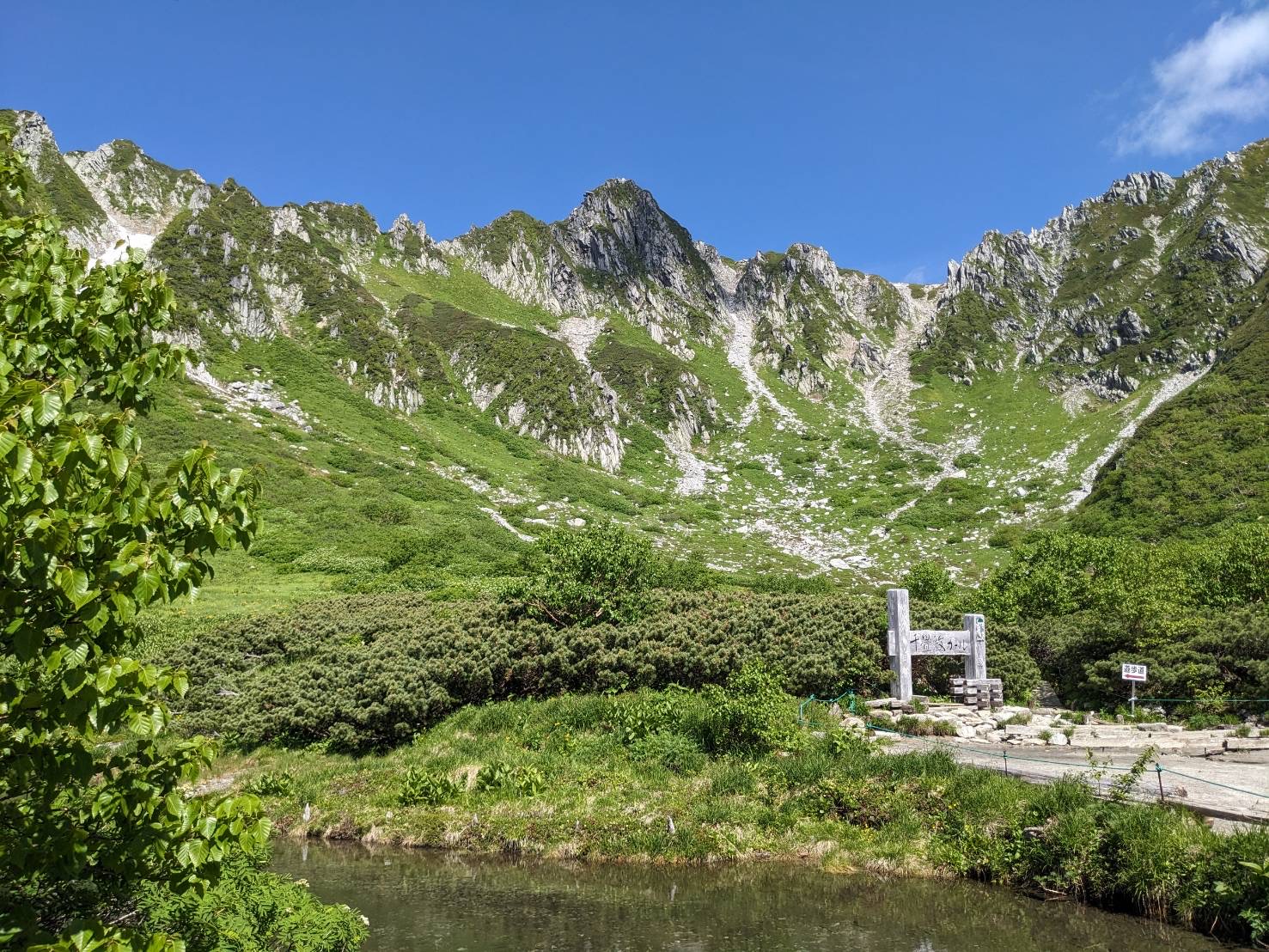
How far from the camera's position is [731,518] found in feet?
274

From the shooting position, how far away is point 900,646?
22.5 metres

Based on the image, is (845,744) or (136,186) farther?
(136,186)

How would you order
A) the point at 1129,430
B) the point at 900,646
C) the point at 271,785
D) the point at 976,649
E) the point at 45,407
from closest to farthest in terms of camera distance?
the point at 45,407 → the point at 271,785 → the point at 900,646 → the point at 976,649 → the point at 1129,430

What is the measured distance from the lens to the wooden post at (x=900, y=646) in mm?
22234

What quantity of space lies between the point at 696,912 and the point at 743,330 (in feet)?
511

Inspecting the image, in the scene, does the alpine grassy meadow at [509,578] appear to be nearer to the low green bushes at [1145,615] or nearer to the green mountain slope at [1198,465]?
the low green bushes at [1145,615]

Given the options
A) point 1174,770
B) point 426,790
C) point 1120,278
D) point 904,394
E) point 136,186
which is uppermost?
point 1120,278

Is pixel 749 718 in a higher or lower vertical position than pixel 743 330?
lower

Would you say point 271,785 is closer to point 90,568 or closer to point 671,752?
point 671,752

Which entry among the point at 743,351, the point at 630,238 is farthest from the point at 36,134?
the point at 743,351

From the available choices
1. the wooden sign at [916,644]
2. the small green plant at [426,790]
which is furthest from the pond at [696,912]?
the wooden sign at [916,644]

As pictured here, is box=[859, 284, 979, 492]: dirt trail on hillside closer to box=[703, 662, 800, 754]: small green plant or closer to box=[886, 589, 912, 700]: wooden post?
box=[886, 589, 912, 700]: wooden post

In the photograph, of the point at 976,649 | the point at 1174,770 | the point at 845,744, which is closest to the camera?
the point at 1174,770

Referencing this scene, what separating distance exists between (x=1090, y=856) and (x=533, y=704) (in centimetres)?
1513
